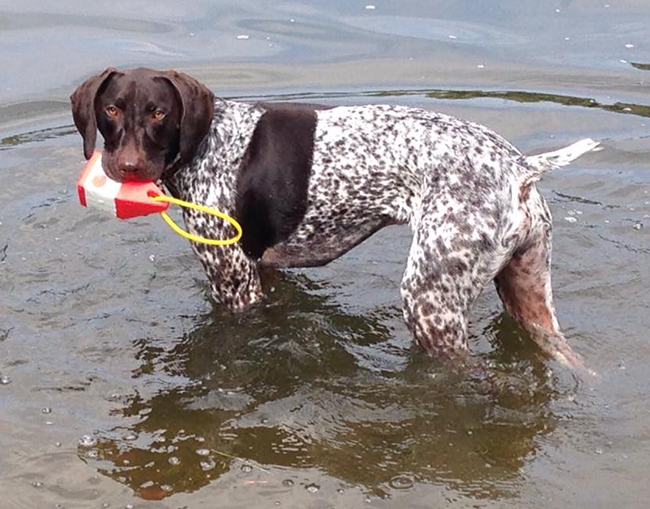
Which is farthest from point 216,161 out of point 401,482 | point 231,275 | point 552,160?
point 401,482

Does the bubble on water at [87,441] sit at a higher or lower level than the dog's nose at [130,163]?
lower

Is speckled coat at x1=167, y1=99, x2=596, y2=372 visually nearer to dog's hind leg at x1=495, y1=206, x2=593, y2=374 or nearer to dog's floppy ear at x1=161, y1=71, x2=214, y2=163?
dog's hind leg at x1=495, y1=206, x2=593, y2=374

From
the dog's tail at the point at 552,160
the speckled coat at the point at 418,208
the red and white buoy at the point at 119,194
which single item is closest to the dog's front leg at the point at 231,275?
A: the speckled coat at the point at 418,208

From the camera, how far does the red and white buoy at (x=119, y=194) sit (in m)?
5.96

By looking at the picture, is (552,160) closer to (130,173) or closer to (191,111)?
(191,111)

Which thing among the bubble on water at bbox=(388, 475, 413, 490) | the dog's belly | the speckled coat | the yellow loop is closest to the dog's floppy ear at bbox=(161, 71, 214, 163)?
the speckled coat

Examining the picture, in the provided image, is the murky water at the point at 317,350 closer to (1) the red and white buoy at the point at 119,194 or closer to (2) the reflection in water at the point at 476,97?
(2) the reflection in water at the point at 476,97

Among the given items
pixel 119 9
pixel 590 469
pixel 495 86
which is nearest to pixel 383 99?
pixel 495 86

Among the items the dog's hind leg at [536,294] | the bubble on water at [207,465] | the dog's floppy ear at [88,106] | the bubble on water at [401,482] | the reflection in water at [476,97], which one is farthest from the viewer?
the reflection in water at [476,97]

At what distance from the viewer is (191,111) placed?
605 centimetres

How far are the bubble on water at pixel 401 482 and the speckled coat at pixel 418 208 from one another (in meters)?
0.77

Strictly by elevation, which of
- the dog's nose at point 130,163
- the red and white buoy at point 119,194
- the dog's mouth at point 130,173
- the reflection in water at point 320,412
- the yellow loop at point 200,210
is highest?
the dog's nose at point 130,163

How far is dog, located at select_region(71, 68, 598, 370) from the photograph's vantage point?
5.65 meters

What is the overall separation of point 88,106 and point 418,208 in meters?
1.82
